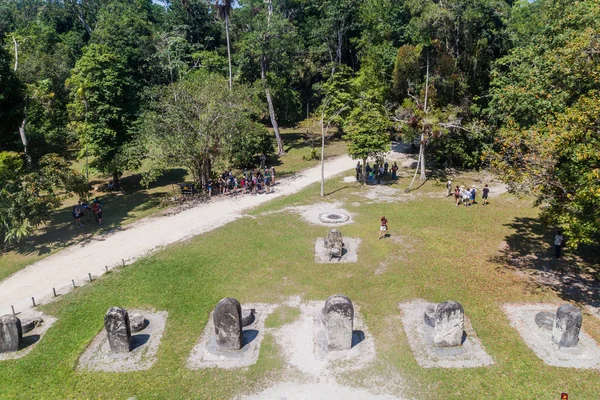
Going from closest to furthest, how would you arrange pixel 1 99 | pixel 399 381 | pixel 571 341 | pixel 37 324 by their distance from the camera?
pixel 399 381
pixel 571 341
pixel 37 324
pixel 1 99

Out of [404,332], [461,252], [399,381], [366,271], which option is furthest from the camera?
[461,252]

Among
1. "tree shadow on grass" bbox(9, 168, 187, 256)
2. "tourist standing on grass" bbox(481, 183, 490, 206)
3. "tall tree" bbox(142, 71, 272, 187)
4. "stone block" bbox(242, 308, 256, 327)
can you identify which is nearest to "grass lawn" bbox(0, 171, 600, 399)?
"tourist standing on grass" bbox(481, 183, 490, 206)

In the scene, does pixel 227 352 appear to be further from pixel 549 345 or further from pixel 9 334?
pixel 549 345

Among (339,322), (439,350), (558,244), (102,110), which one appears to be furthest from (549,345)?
(102,110)

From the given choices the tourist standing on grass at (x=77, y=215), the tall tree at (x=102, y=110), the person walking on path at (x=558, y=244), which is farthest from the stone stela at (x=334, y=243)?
the tall tree at (x=102, y=110)

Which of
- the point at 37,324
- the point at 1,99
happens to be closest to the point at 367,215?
the point at 37,324

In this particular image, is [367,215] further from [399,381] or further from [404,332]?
[399,381]

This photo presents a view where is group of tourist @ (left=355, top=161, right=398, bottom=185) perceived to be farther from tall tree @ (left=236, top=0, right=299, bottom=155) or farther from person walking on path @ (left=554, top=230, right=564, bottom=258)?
person walking on path @ (left=554, top=230, right=564, bottom=258)
